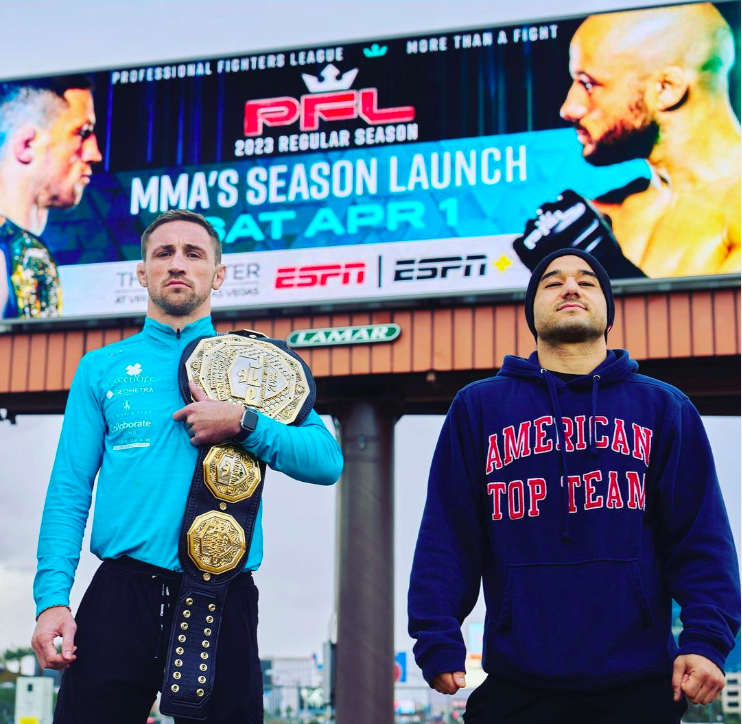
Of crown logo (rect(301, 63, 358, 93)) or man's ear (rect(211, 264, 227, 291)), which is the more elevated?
crown logo (rect(301, 63, 358, 93))

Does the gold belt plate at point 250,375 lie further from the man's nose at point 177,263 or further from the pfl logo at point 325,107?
the pfl logo at point 325,107

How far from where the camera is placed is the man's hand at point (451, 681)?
112 inches

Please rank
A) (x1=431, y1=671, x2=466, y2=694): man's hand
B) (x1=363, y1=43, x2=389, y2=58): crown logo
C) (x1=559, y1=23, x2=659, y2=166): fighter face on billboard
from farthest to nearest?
(x1=363, y1=43, x2=389, y2=58): crown logo, (x1=559, y1=23, x2=659, y2=166): fighter face on billboard, (x1=431, y1=671, x2=466, y2=694): man's hand

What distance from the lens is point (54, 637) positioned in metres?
2.91


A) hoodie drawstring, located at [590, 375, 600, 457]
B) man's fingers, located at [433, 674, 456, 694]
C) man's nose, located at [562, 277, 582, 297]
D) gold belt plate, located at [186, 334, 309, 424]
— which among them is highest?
man's nose, located at [562, 277, 582, 297]

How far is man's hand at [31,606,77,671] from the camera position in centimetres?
288

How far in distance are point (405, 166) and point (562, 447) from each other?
325 inches

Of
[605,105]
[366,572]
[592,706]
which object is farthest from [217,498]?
[605,105]

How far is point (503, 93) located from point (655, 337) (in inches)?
110

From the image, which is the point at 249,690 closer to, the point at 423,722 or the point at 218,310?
the point at 218,310

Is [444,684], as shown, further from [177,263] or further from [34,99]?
[34,99]

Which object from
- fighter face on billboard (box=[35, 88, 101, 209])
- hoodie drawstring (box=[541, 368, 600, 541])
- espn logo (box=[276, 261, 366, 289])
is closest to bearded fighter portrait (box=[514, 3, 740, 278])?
espn logo (box=[276, 261, 366, 289])

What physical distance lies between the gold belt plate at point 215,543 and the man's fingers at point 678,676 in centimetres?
114

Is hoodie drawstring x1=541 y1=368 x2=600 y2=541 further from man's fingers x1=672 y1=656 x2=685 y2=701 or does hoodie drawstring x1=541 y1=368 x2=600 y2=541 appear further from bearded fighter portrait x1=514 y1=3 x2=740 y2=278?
bearded fighter portrait x1=514 y1=3 x2=740 y2=278
